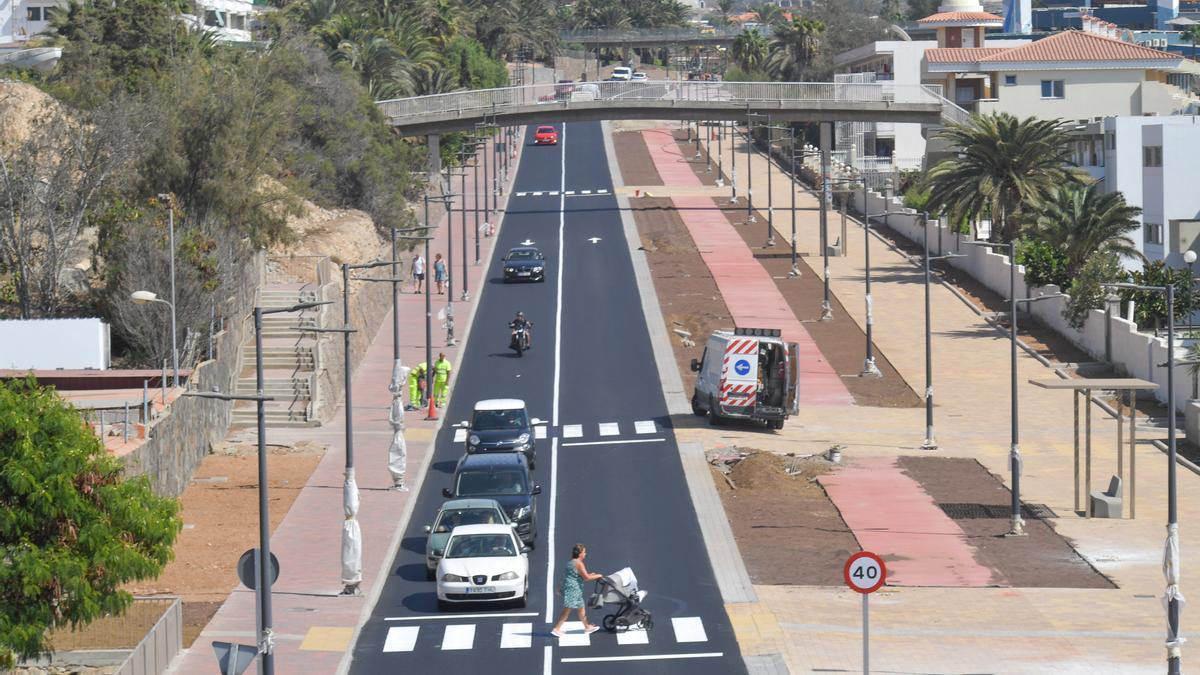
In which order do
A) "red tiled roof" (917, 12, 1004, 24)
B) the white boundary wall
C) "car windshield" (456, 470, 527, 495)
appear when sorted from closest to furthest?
"car windshield" (456, 470, 527, 495), the white boundary wall, "red tiled roof" (917, 12, 1004, 24)

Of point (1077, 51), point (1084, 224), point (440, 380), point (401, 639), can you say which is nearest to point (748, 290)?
point (1084, 224)

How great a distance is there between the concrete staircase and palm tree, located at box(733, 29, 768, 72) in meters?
116

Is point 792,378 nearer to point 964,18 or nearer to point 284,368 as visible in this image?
point 284,368

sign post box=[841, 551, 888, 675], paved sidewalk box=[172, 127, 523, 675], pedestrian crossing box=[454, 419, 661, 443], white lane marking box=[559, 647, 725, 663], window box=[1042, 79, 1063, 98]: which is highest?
window box=[1042, 79, 1063, 98]

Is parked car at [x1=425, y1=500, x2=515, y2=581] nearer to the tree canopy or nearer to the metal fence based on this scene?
the tree canopy

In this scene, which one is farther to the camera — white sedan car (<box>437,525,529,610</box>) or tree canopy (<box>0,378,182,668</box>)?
white sedan car (<box>437,525,529,610</box>)

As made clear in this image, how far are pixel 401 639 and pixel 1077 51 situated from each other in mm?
87883

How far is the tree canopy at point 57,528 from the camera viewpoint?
1017 inches

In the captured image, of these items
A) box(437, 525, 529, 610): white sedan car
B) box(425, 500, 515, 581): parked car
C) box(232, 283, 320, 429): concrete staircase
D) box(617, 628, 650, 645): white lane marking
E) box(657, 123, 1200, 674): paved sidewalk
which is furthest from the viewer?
box(232, 283, 320, 429): concrete staircase

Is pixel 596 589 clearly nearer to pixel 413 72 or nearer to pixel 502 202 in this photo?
pixel 502 202

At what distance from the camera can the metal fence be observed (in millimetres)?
103125

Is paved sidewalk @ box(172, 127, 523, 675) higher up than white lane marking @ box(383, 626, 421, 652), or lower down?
higher up

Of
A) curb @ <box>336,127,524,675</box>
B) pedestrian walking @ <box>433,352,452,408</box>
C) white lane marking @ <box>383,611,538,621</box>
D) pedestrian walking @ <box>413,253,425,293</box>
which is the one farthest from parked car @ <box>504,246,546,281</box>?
white lane marking @ <box>383,611,538,621</box>

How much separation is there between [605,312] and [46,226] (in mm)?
24386
